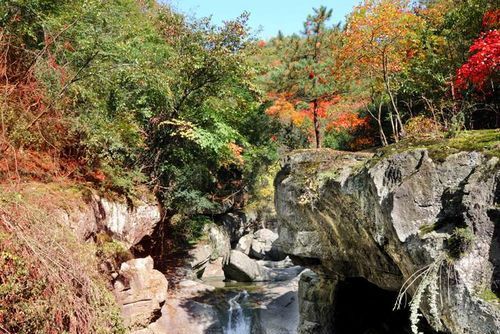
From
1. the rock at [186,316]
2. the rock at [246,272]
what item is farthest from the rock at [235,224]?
the rock at [186,316]

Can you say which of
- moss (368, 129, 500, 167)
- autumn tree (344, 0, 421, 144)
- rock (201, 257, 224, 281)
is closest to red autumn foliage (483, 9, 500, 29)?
autumn tree (344, 0, 421, 144)

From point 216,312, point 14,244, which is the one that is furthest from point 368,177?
point 216,312

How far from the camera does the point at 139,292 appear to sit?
8.95 m

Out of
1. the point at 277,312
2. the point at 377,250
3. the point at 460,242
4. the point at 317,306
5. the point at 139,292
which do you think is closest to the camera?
the point at 460,242

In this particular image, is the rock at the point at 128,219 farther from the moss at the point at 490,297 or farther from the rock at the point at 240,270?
the moss at the point at 490,297

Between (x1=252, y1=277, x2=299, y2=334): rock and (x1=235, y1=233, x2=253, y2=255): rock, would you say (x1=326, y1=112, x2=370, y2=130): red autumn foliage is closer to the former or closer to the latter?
(x1=252, y1=277, x2=299, y2=334): rock

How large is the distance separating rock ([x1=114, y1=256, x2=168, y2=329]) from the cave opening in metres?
4.31

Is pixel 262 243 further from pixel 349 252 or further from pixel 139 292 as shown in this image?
pixel 349 252

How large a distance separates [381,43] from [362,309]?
23.3 feet

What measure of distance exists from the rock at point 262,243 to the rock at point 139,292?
11142mm

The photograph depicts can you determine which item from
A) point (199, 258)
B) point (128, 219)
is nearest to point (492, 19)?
point (128, 219)

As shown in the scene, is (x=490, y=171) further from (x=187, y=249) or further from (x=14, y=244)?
(x=187, y=249)

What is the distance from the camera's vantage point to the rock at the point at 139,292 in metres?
8.61

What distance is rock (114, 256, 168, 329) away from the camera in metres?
8.61
